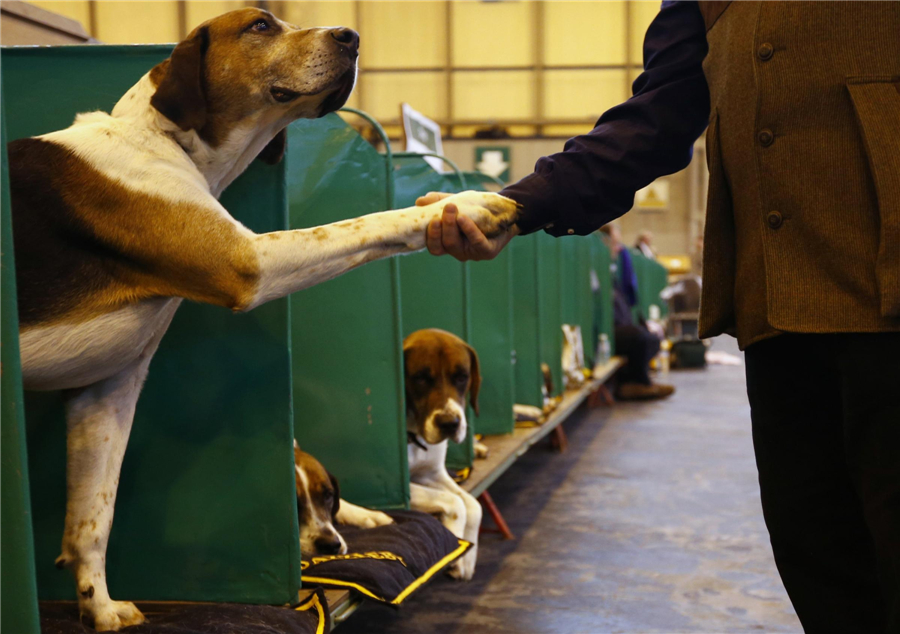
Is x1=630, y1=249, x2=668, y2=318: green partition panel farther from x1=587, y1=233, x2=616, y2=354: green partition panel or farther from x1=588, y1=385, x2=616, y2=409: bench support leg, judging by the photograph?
x1=588, y1=385, x2=616, y2=409: bench support leg

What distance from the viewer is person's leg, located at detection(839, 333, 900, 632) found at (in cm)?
121

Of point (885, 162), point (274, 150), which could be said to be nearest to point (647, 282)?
point (274, 150)

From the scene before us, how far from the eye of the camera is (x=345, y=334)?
2.83 m

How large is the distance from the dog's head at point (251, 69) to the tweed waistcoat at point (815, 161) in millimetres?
799

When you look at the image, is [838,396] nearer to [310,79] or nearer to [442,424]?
[310,79]

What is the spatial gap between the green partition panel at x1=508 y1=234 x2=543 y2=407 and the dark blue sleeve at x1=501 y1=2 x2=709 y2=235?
10.5ft

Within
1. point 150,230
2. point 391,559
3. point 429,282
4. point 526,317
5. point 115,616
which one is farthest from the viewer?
point 526,317

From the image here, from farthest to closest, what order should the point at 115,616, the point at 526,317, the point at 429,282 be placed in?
the point at 526,317
the point at 429,282
the point at 115,616

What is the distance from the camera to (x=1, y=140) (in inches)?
40.2

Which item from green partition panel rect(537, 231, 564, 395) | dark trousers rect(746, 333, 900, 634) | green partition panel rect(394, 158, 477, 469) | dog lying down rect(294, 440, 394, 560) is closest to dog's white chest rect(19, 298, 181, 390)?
dog lying down rect(294, 440, 394, 560)

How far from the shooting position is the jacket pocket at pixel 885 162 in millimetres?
1191

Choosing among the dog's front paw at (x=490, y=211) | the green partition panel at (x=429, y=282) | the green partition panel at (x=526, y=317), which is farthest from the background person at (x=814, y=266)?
the green partition panel at (x=526, y=317)

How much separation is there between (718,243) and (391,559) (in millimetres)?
1347

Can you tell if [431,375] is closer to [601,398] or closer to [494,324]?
[494,324]
